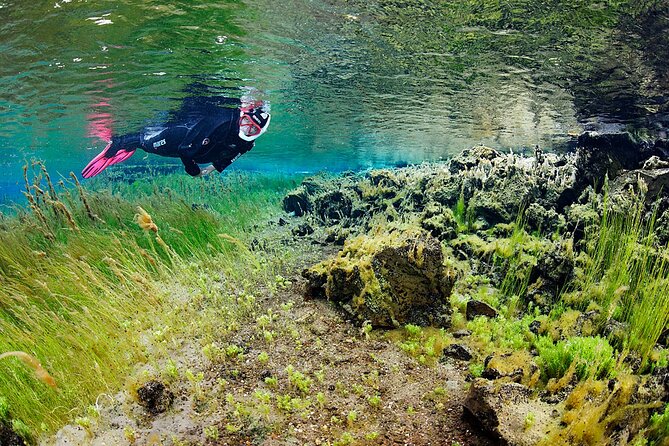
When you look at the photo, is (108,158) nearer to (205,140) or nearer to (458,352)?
(205,140)

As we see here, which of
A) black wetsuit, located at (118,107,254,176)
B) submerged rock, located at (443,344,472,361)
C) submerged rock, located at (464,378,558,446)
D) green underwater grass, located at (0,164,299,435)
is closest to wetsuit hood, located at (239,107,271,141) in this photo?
black wetsuit, located at (118,107,254,176)

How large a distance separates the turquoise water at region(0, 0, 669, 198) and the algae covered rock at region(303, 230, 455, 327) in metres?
5.06

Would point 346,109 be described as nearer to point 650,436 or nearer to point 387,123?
point 387,123

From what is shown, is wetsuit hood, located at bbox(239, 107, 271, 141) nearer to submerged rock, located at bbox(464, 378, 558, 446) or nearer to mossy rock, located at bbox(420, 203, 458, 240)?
mossy rock, located at bbox(420, 203, 458, 240)

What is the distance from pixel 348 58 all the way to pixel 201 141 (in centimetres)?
750

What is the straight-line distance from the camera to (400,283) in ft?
19.3

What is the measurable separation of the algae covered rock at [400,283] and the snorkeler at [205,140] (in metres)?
9.03

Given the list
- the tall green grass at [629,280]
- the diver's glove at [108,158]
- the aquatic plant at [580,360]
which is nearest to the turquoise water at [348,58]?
the diver's glove at [108,158]

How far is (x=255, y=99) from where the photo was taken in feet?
54.3

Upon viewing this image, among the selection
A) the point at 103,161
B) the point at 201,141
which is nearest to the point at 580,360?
the point at 201,141

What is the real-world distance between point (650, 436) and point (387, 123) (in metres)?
20.8

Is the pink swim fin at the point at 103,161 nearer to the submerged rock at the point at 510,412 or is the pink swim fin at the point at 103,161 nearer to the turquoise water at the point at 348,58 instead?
the turquoise water at the point at 348,58

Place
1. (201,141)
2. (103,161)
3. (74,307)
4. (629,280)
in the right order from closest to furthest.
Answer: (629,280)
(74,307)
(201,141)
(103,161)

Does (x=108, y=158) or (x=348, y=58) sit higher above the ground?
(x=348, y=58)
